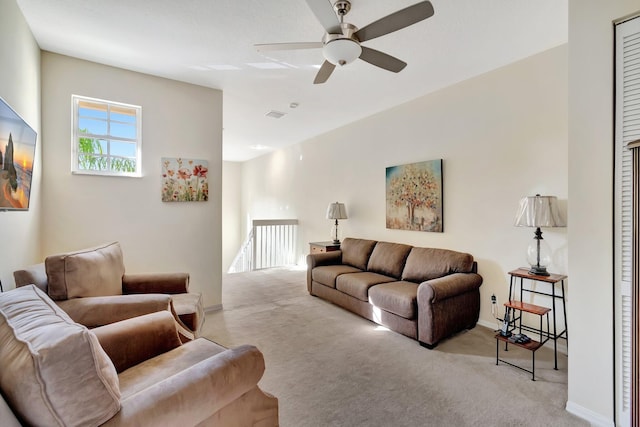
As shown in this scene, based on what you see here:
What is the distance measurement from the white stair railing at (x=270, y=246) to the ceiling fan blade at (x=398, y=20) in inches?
188

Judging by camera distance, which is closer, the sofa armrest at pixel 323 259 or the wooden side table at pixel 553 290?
the wooden side table at pixel 553 290

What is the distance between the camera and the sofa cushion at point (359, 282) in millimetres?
3477

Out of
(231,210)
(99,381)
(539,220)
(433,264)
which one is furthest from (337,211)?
(231,210)

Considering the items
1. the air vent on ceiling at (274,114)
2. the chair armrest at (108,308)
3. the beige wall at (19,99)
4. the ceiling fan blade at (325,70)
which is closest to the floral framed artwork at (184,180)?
the beige wall at (19,99)

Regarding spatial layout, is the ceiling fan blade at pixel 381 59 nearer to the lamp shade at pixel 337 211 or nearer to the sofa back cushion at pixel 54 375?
the sofa back cushion at pixel 54 375

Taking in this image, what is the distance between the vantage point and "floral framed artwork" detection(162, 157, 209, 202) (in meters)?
3.51

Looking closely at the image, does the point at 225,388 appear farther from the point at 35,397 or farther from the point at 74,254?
the point at 74,254

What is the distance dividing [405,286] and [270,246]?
13.0ft

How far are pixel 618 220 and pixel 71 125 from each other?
4.51 meters

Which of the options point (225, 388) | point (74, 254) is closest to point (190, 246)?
point (74, 254)

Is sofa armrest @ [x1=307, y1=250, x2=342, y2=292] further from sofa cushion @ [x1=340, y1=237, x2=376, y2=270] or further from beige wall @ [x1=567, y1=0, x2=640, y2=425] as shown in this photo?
beige wall @ [x1=567, y1=0, x2=640, y2=425]

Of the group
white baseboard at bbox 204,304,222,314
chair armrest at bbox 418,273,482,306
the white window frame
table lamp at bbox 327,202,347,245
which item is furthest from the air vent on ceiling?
chair armrest at bbox 418,273,482,306

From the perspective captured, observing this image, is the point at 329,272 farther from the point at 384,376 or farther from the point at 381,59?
the point at 381,59

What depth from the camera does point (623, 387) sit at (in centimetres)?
170
